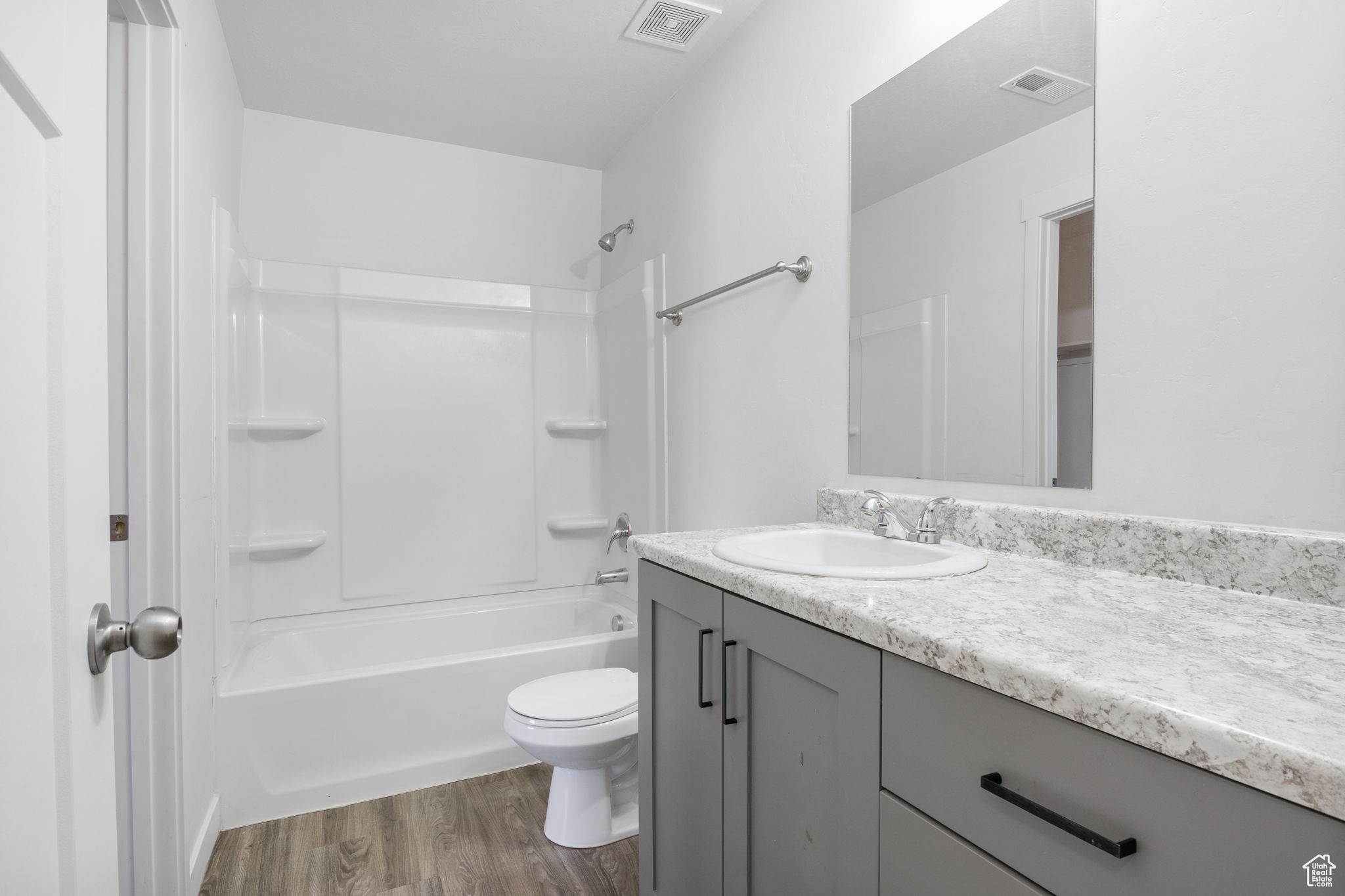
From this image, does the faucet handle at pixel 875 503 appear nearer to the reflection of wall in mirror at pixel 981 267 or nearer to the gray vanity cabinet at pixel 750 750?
the reflection of wall in mirror at pixel 981 267

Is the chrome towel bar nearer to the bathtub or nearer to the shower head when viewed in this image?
the shower head

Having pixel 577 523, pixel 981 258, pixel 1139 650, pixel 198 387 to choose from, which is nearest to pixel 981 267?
pixel 981 258

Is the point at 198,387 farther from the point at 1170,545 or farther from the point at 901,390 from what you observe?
the point at 1170,545

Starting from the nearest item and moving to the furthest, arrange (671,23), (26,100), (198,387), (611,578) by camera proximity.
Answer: (26,100), (198,387), (671,23), (611,578)

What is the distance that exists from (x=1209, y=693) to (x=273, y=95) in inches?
123

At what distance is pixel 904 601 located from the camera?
3.12 feet

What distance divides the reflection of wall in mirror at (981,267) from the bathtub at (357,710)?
4.95 ft

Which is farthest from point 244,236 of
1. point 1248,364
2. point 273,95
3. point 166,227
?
point 1248,364

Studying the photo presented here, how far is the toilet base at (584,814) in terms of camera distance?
1919 millimetres

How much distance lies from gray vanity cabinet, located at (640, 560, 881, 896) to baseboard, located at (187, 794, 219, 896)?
41.2 inches

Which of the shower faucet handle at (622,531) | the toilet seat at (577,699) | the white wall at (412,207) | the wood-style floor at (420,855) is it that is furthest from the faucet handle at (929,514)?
the white wall at (412,207)

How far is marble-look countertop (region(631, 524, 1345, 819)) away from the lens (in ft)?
1.75

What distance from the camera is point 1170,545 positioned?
3.44 feet

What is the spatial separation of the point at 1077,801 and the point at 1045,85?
47.0 inches
